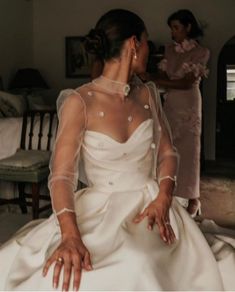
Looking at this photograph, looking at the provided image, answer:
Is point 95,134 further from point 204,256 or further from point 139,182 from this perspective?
point 204,256

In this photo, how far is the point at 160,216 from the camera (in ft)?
3.90

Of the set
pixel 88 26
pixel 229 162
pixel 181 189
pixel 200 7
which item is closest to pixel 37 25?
pixel 88 26

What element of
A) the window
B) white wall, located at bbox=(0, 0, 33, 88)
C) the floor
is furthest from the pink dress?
the window

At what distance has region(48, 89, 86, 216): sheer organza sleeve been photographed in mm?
1154

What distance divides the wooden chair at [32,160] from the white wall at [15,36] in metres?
2.42

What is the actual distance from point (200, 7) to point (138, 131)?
5.16m

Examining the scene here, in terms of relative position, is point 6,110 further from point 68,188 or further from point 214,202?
point 68,188

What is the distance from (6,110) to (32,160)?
1.06 metres

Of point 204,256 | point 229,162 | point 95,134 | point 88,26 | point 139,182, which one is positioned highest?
point 88,26

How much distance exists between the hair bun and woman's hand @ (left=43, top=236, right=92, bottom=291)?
570 mm

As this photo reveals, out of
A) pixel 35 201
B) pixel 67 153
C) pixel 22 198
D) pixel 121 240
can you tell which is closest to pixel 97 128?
pixel 67 153

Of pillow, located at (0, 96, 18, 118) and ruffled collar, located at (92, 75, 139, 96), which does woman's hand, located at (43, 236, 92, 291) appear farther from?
pillow, located at (0, 96, 18, 118)

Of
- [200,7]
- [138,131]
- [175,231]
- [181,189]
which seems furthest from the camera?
[200,7]

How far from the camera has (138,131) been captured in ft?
4.35
